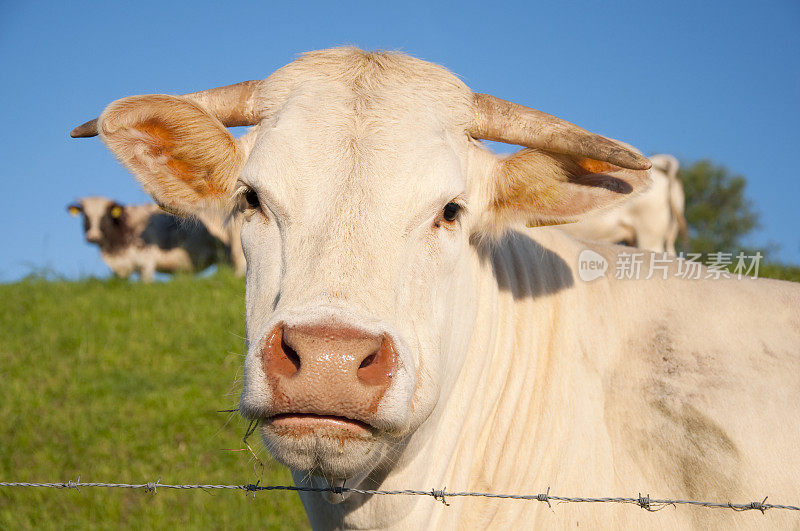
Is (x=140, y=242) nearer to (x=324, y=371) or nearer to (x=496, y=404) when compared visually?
(x=496, y=404)

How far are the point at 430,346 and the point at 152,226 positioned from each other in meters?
19.0

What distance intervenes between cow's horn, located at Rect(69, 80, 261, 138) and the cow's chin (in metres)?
1.40

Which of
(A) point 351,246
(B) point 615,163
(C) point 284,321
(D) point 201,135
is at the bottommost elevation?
(C) point 284,321

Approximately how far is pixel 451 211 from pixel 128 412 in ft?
20.1

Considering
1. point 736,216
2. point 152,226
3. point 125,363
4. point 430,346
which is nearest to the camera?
point 430,346

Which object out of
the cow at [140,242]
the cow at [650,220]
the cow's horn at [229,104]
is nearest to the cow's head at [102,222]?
the cow at [140,242]

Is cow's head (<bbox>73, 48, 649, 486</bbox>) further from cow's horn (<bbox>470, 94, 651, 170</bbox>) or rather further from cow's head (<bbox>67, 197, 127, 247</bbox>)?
cow's head (<bbox>67, 197, 127, 247</bbox>)

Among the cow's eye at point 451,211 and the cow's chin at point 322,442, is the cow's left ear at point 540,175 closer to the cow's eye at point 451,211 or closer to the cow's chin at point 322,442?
the cow's eye at point 451,211

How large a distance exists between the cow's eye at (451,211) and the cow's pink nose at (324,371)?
708 millimetres

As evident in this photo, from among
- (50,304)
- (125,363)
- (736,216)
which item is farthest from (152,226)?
(736,216)

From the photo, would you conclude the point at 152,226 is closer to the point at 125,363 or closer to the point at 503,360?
the point at 125,363

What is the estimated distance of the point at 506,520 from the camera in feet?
8.55

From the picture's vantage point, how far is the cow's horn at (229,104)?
2.81 m

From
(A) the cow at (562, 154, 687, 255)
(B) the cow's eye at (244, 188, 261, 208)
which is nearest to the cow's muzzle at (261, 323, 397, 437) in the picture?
(B) the cow's eye at (244, 188, 261, 208)
